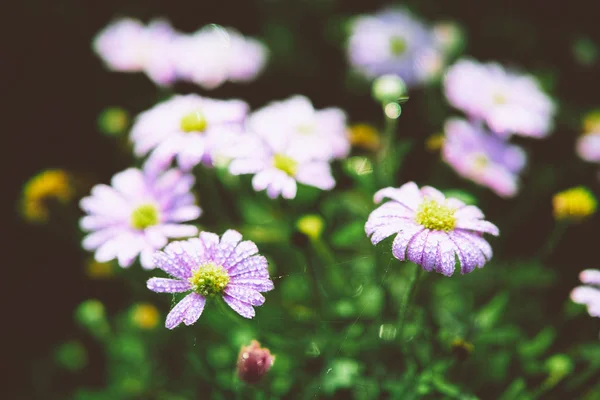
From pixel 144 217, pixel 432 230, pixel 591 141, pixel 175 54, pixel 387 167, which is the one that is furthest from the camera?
pixel 175 54

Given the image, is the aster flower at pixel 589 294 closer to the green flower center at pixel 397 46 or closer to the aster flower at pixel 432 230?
the aster flower at pixel 432 230

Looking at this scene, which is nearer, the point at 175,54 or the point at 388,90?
the point at 388,90

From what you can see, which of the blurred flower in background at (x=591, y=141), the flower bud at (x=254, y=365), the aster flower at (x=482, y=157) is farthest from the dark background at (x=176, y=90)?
the flower bud at (x=254, y=365)

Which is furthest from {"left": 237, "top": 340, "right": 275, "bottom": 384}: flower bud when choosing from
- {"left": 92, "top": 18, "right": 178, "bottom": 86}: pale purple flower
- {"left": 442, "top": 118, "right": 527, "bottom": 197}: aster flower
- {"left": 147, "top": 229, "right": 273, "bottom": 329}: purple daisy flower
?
{"left": 92, "top": 18, "right": 178, "bottom": 86}: pale purple flower

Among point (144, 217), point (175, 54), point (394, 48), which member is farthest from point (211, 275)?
point (394, 48)

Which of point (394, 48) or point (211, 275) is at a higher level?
point (394, 48)


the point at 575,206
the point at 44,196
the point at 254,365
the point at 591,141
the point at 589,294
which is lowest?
the point at 44,196

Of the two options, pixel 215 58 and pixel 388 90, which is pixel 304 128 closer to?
pixel 388 90

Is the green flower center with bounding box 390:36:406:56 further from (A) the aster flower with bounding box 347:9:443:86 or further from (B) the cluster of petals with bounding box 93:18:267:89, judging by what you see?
(B) the cluster of petals with bounding box 93:18:267:89
